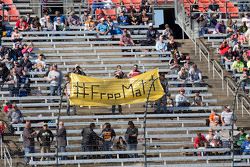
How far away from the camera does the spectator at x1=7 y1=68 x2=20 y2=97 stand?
50.1 metres

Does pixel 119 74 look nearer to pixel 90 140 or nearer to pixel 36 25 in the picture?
pixel 90 140

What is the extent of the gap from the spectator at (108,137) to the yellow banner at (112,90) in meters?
1.05

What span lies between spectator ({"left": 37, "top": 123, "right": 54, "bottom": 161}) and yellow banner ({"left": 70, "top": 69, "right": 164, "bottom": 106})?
151 centimetres

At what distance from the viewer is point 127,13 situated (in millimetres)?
58906

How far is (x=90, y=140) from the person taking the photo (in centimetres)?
4647

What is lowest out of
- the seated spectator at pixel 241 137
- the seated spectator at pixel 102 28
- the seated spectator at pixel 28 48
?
the seated spectator at pixel 241 137

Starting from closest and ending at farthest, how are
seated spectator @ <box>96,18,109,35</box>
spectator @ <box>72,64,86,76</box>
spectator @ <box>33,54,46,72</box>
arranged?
spectator @ <box>72,64,86,76</box>
spectator @ <box>33,54,46,72</box>
seated spectator @ <box>96,18,109,35</box>

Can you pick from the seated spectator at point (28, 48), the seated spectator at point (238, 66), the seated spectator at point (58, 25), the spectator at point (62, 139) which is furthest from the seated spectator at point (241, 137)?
the seated spectator at point (58, 25)

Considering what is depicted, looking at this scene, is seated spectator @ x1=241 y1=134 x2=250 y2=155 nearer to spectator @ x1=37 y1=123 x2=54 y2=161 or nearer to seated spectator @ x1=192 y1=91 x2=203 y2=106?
seated spectator @ x1=192 y1=91 x2=203 y2=106

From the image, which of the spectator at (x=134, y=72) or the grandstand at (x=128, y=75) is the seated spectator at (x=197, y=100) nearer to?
the grandstand at (x=128, y=75)

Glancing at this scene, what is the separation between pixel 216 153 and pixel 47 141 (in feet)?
19.1

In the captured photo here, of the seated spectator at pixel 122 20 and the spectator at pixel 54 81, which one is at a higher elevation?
the seated spectator at pixel 122 20

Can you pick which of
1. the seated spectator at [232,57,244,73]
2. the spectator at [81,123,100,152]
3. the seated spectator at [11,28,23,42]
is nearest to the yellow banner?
the spectator at [81,123,100,152]

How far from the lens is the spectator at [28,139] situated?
150ft
